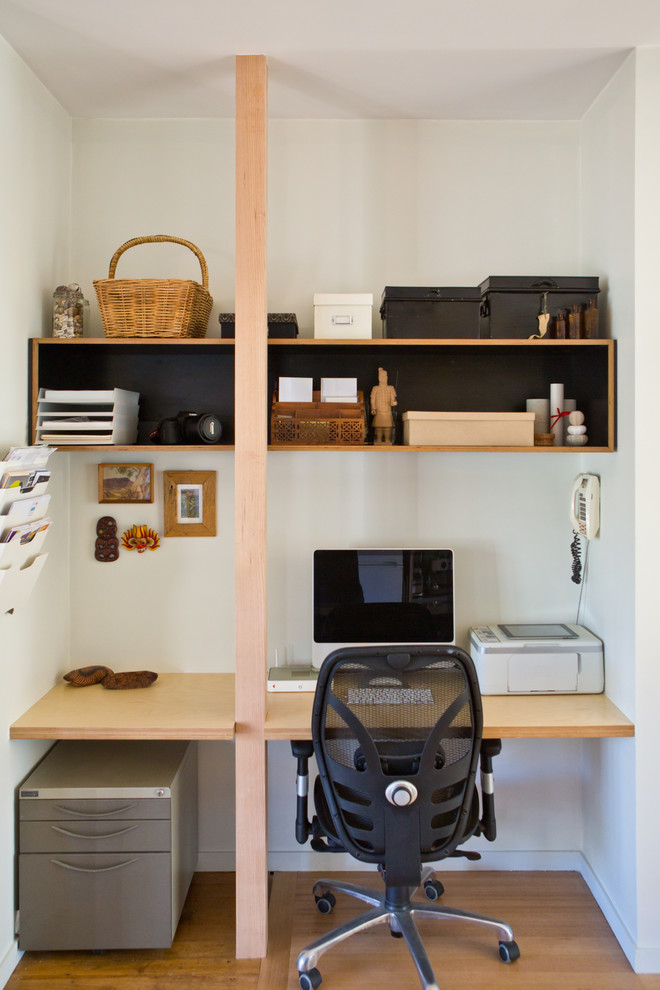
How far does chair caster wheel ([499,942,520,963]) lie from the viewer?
7.25ft

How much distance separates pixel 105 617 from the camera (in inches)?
108

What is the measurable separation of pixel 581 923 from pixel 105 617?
1.93 m

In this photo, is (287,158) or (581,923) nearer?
(581,923)

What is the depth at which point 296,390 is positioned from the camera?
8.12 feet

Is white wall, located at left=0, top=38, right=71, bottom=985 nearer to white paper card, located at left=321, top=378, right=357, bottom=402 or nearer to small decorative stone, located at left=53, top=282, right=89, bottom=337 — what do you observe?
small decorative stone, located at left=53, top=282, right=89, bottom=337

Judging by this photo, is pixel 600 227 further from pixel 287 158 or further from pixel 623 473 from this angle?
pixel 287 158

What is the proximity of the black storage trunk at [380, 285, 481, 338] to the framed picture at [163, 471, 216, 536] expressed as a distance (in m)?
0.87

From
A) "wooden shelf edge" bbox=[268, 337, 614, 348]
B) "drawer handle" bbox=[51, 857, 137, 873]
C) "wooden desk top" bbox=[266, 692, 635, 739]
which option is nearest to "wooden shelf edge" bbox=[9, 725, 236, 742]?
"wooden desk top" bbox=[266, 692, 635, 739]

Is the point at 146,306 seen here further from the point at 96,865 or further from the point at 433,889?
the point at 433,889

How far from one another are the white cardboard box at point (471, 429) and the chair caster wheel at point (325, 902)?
154 centimetres

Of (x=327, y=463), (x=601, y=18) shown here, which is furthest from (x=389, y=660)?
(x=601, y=18)

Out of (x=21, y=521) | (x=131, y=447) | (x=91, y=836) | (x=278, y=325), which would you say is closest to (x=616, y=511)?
(x=278, y=325)

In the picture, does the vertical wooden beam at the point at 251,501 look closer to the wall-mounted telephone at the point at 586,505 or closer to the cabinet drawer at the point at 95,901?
the cabinet drawer at the point at 95,901

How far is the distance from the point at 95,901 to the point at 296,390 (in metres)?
1.71
